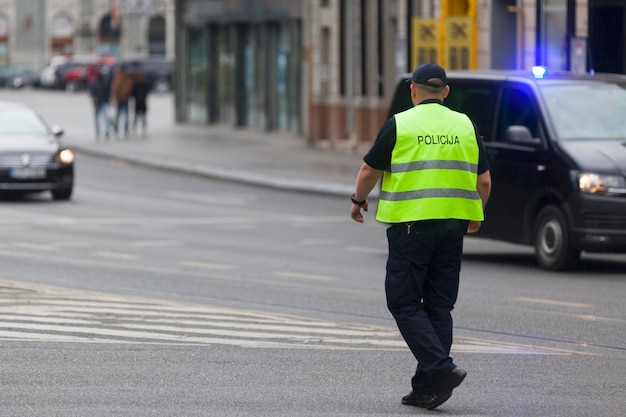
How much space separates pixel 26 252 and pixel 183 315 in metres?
5.83

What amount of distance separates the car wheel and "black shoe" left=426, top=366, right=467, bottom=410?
18522 millimetres

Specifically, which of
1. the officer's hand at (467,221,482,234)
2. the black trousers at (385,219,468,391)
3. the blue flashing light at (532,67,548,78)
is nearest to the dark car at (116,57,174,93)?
the blue flashing light at (532,67,548,78)

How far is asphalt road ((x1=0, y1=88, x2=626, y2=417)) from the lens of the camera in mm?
8508

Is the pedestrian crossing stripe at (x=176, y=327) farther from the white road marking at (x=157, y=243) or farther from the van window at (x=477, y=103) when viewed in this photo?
the white road marking at (x=157, y=243)

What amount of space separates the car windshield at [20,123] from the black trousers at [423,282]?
1922 centimetres

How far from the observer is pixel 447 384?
805 cm

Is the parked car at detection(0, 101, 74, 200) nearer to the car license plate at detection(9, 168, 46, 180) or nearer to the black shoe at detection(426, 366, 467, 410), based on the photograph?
the car license plate at detection(9, 168, 46, 180)

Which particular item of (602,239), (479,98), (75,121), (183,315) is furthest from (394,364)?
(75,121)

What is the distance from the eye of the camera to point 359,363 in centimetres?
973

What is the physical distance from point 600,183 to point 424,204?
7.45 meters

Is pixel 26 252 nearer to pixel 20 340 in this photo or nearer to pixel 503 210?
pixel 503 210

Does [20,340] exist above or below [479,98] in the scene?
below

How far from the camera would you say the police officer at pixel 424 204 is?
322 inches

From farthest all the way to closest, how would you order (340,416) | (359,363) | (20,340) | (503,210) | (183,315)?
1. (503,210)
2. (183,315)
3. (20,340)
4. (359,363)
5. (340,416)
